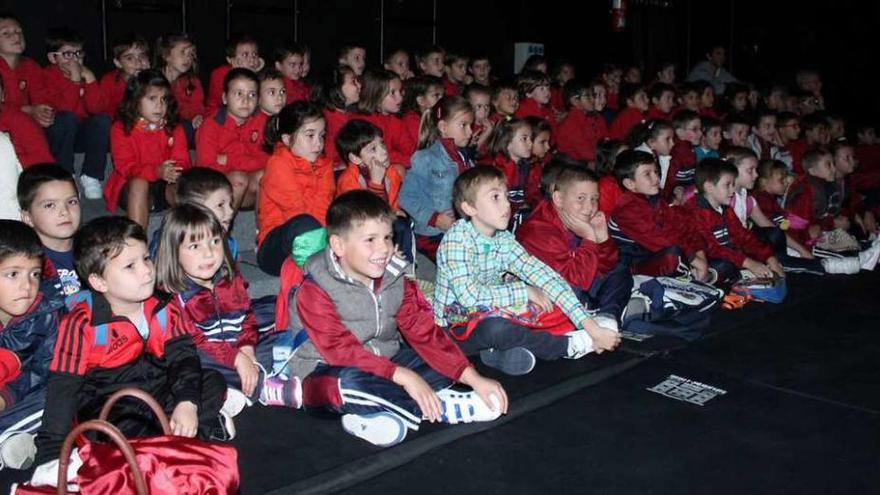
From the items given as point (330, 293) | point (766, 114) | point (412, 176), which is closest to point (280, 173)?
point (412, 176)

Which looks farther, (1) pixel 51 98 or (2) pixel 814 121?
(2) pixel 814 121

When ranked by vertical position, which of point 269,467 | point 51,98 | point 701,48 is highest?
point 701,48

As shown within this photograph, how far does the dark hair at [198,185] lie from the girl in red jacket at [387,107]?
1.83 meters

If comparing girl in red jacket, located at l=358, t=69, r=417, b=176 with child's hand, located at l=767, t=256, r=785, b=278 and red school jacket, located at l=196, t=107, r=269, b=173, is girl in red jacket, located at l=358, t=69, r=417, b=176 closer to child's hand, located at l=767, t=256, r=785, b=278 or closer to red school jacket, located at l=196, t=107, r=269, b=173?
red school jacket, located at l=196, t=107, r=269, b=173

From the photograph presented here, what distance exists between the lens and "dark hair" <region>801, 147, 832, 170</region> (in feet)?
18.9

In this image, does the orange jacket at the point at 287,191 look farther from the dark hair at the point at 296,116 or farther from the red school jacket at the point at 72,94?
the red school jacket at the point at 72,94

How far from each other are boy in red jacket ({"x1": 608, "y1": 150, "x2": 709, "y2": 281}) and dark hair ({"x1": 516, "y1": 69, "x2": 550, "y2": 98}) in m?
1.98

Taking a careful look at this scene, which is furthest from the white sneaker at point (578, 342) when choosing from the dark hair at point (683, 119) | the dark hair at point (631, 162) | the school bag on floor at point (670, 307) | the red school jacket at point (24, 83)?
the red school jacket at point (24, 83)

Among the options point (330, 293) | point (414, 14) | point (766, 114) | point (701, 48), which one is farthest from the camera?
point (701, 48)

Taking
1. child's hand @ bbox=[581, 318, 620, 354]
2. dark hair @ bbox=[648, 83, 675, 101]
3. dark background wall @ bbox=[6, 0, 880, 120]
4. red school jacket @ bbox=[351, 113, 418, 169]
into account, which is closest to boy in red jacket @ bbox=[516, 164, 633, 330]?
child's hand @ bbox=[581, 318, 620, 354]

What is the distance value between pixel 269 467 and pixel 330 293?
60 cm

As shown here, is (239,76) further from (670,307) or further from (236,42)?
(670,307)

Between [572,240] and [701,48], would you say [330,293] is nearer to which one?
[572,240]

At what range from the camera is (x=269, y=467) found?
8.26 ft
